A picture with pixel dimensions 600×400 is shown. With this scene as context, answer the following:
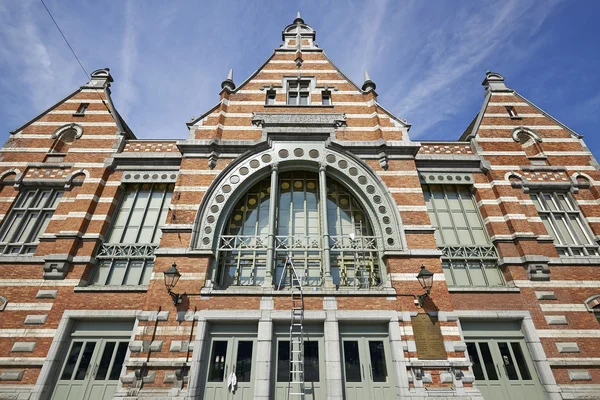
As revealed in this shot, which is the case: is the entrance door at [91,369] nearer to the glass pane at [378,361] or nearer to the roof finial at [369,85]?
the glass pane at [378,361]

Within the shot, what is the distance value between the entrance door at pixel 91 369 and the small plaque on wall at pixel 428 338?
8.71 meters

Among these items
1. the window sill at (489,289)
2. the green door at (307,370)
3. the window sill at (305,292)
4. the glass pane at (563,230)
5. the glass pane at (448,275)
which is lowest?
the green door at (307,370)

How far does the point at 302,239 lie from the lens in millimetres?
9969

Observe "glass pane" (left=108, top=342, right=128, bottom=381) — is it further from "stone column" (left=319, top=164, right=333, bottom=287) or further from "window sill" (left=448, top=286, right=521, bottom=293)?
"window sill" (left=448, top=286, right=521, bottom=293)

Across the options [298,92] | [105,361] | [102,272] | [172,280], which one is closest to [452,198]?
[298,92]

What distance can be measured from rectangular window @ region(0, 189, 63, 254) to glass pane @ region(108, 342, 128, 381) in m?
5.07

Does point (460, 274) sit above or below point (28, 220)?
below

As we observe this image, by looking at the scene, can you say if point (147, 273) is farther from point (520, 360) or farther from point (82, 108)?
point (520, 360)

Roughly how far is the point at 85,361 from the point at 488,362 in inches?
478

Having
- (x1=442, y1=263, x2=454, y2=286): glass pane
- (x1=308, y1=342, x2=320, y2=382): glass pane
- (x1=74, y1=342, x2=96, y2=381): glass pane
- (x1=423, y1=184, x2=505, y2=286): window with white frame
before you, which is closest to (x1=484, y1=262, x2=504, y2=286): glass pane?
(x1=423, y1=184, x2=505, y2=286): window with white frame

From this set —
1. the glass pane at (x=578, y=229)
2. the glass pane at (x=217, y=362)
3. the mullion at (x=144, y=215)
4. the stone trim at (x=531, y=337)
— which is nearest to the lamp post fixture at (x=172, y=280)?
the glass pane at (x=217, y=362)

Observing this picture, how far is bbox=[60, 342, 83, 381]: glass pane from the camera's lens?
8.31 metres

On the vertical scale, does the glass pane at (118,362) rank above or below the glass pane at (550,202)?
below

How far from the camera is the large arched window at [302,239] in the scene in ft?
31.3
